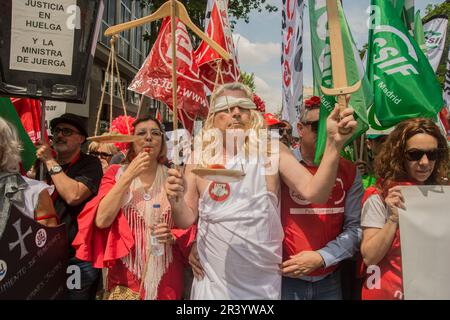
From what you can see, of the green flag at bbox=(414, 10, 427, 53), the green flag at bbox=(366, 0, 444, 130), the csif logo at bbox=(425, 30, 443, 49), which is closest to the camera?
the green flag at bbox=(366, 0, 444, 130)

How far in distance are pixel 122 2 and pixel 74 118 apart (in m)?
19.2

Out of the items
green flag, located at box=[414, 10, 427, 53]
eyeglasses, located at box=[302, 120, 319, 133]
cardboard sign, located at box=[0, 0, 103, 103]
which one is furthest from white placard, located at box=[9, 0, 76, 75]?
green flag, located at box=[414, 10, 427, 53]

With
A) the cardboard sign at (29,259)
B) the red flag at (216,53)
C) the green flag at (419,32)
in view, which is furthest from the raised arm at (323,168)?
the green flag at (419,32)

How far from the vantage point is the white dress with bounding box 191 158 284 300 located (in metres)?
1.95

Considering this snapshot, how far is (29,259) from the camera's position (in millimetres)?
2012

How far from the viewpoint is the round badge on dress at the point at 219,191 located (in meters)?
2.02

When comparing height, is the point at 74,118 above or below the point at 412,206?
above

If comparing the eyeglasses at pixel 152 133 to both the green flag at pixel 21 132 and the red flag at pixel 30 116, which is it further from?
the red flag at pixel 30 116

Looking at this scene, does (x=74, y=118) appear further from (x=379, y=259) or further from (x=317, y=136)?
(x=379, y=259)

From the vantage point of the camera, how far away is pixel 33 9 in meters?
2.60

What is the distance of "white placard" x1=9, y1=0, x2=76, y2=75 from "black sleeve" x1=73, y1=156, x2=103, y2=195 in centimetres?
60

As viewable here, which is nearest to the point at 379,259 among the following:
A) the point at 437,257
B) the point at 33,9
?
the point at 437,257

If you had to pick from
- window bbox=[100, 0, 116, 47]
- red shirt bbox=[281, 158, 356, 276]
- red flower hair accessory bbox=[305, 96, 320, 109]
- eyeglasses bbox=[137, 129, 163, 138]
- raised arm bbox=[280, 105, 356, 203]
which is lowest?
red shirt bbox=[281, 158, 356, 276]

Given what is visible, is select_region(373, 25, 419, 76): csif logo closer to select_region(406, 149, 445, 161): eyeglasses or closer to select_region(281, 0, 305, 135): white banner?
select_region(406, 149, 445, 161): eyeglasses
